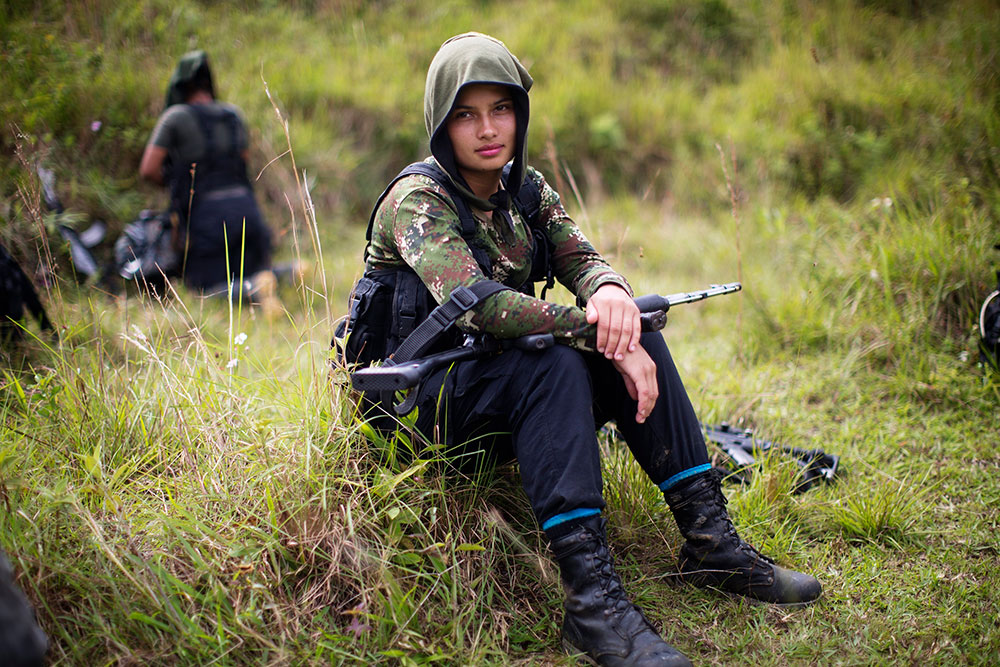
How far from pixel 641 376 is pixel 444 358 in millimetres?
563

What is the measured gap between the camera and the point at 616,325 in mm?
1977

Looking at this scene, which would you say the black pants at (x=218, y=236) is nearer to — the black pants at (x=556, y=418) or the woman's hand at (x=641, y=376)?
the black pants at (x=556, y=418)

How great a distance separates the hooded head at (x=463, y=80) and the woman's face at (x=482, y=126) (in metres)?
0.03

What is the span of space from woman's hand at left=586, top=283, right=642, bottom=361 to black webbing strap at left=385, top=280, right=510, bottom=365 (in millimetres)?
292

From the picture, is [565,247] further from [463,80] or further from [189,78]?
Answer: [189,78]

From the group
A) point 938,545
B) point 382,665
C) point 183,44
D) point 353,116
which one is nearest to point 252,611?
point 382,665

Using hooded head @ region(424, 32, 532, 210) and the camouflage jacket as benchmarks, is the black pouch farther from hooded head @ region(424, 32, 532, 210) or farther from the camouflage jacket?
hooded head @ region(424, 32, 532, 210)

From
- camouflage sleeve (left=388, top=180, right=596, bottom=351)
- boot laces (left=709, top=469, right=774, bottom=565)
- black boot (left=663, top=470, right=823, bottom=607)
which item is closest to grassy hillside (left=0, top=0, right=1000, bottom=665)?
black boot (left=663, top=470, right=823, bottom=607)

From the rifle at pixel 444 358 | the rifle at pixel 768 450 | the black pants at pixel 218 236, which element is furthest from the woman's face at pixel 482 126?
the black pants at pixel 218 236

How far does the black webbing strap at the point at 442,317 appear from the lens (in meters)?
1.95

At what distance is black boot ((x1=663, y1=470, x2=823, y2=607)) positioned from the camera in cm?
209

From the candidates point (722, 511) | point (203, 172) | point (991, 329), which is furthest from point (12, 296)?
point (991, 329)

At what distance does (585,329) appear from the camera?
6.56 ft

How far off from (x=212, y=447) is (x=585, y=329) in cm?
122
